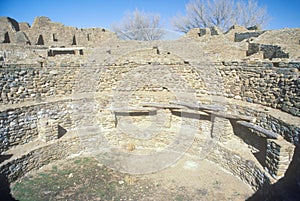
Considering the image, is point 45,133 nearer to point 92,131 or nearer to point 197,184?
point 92,131

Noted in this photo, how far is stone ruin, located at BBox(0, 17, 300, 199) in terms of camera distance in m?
5.91

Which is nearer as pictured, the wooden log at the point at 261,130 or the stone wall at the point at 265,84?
the wooden log at the point at 261,130

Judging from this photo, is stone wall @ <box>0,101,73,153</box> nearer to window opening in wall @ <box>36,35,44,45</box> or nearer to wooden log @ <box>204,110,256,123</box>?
wooden log @ <box>204,110,256,123</box>

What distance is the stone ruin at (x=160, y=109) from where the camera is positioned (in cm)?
591

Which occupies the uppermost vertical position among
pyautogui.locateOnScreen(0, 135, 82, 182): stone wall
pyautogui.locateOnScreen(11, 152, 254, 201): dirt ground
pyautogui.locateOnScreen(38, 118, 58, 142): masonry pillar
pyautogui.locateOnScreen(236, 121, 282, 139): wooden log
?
pyautogui.locateOnScreen(236, 121, 282, 139): wooden log

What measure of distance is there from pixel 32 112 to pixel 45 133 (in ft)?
2.65

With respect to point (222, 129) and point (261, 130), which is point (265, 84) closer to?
point (261, 130)

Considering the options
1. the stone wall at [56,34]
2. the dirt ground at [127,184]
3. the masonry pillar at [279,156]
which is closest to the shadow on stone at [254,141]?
the masonry pillar at [279,156]

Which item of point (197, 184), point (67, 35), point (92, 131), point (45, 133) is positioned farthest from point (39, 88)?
point (67, 35)

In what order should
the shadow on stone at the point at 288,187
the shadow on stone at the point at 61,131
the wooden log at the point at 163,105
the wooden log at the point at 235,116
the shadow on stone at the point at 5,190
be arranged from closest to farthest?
the shadow on stone at the point at 288,187 → the shadow on stone at the point at 5,190 → the wooden log at the point at 235,116 → the shadow on stone at the point at 61,131 → the wooden log at the point at 163,105

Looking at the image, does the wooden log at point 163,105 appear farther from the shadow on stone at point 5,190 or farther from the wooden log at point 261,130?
the shadow on stone at point 5,190

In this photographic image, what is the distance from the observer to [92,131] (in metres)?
8.20

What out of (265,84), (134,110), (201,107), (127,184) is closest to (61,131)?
(134,110)

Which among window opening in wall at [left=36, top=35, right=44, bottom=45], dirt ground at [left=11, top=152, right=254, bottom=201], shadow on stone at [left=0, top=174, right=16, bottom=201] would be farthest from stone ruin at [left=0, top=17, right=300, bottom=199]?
window opening in wall at [left=36, top=35, right=44, bottom=45]
